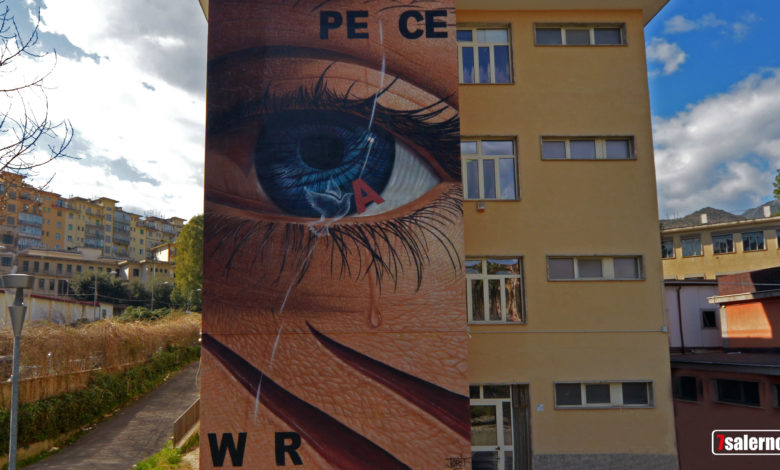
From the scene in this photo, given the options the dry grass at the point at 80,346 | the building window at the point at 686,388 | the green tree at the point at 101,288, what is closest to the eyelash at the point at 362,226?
the building window at the point at 686,388

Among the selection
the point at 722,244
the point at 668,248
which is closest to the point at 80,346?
the point at 722,244

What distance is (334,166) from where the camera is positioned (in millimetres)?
10094

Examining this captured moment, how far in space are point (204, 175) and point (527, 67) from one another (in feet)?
23.3

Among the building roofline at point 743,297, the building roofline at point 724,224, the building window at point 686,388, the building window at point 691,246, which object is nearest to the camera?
the building window at point 686,388

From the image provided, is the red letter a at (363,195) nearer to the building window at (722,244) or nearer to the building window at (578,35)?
the building window at (578,35)

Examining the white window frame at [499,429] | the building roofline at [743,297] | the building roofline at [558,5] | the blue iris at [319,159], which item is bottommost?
the white window frame at [499,429]

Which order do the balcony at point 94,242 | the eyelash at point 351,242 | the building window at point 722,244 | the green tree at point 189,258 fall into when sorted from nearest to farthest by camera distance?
the eyelash at point 351,242 → the building window at point 722,244 → the green tree at point 189,258 → the balcony at point 94,242

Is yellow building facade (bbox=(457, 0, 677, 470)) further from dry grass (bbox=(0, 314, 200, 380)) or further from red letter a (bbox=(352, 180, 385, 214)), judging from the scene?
dry grass (bbox=(0, 314, 200, 380))

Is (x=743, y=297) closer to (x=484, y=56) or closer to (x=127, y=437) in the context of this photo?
(x=484, y=56)

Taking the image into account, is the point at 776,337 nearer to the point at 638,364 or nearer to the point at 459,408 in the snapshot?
the point at 638,364

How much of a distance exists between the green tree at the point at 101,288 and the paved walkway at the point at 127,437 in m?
34.8

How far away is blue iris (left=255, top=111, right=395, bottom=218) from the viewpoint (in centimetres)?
999

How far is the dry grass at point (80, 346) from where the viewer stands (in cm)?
1612

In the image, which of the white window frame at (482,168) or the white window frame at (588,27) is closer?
the white window frame at (482,168)
